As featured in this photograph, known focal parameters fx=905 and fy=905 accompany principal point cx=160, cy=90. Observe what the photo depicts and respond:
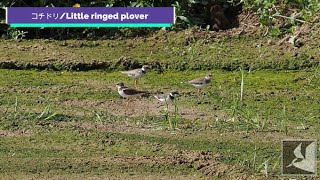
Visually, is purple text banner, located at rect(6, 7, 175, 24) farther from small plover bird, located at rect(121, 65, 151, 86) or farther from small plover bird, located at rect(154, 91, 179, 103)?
small plover bird, located at rect(154, 91, 179, 103)

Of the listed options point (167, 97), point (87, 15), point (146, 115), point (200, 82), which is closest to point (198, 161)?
point (146, 115)

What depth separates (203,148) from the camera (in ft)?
18.9

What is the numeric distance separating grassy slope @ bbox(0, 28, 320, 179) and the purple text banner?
44 cm

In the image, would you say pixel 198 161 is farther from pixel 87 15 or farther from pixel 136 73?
pixel 87 15

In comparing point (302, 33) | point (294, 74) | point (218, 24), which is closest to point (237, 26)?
point (218, 24)

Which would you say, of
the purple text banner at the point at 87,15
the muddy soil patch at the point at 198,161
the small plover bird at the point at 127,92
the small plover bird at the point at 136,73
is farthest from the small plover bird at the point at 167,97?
the purple text banner at the point at 87,15

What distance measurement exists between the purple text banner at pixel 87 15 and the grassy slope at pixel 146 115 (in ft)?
1.44

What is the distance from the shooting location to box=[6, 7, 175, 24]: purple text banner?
9258mm

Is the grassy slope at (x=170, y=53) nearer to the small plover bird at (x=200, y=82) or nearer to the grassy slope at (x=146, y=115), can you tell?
the grassy slope at (x=146, y=115)

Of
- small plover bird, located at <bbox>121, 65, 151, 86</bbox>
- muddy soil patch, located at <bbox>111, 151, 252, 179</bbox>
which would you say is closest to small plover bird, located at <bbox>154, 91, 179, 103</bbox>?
small plover bird, located at <bbox>121, 65, 151, 86</bbox>

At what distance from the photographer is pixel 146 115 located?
6.58 m

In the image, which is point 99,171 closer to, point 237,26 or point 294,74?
point 294,74

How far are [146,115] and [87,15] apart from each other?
3.00m

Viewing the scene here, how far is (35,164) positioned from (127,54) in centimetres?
325
